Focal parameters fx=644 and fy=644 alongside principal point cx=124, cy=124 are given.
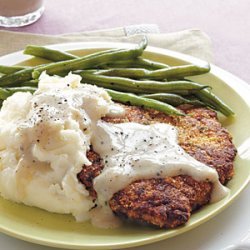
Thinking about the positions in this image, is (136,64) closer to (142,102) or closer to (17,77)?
(142,102)

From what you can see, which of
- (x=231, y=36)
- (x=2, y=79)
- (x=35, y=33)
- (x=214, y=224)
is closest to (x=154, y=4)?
(x=231, y=36)

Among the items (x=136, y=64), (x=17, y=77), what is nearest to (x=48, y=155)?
(x=17, y=77)

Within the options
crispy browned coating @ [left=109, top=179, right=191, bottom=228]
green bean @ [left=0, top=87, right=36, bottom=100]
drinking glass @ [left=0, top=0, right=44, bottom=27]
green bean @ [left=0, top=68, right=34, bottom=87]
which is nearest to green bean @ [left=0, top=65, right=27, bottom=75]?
green bean @ [left=0, top=68, right=34, bottom=87]

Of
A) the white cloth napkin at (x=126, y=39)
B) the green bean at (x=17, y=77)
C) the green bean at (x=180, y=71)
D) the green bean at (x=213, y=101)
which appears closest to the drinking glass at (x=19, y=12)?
the white cloth napkin at (x=126, y=39)

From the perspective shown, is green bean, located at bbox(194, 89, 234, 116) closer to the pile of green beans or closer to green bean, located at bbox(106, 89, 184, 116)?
the pile of green beans

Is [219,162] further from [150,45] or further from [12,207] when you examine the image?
[150,45]
